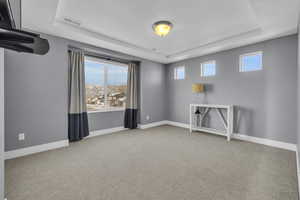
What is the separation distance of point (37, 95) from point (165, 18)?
9.60 ft

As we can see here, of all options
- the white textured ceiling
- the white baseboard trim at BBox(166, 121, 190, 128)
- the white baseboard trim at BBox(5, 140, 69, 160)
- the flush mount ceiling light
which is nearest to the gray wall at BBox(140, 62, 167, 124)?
the white baseboard trim at BBox(166, 121, 190, 128)

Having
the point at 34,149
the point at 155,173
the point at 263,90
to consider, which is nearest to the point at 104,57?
the point at 34,149

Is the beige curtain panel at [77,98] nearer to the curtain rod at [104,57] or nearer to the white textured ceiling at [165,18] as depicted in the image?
the curtain rod at [104,57]

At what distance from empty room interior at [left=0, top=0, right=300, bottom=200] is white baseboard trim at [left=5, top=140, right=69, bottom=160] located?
17 mm

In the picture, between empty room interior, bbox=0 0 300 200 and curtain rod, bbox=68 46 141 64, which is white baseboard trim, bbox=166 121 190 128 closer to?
empty room interior, bbox=0 0 300 200

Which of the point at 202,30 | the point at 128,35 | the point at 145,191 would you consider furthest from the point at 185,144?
the point at 128,35

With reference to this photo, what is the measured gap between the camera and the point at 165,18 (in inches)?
98.7

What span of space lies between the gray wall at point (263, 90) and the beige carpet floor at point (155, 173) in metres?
0.52

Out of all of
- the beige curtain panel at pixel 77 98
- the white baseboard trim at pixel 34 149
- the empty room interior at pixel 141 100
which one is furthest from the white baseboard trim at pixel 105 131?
the white baseboard trim at pixel 34 149

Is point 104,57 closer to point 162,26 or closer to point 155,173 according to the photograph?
point 162,26

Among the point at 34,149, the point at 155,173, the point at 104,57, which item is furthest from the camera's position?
the point at 104,57

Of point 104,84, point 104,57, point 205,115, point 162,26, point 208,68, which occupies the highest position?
point 162,26

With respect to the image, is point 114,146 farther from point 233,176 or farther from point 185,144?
point 233,176

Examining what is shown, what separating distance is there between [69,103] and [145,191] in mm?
2735
